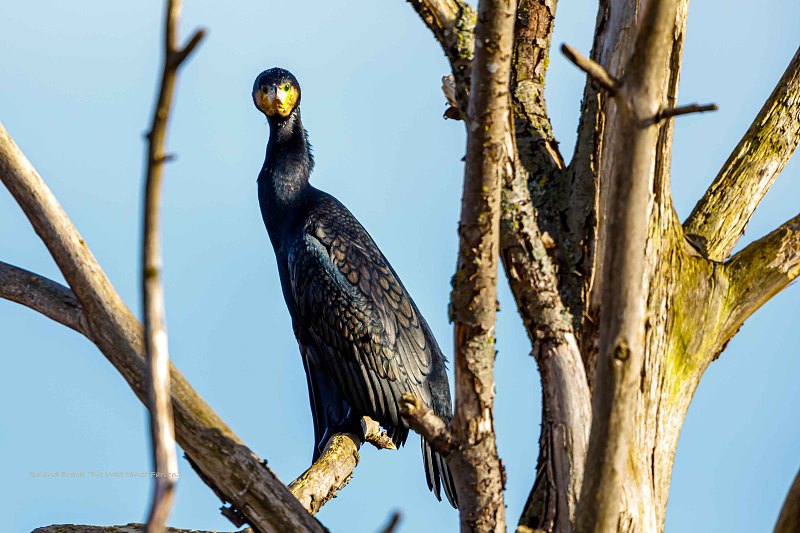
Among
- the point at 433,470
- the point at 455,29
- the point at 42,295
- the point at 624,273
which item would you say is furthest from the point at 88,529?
the point at 624,273

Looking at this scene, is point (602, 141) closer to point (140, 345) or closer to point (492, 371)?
point (492, 371)

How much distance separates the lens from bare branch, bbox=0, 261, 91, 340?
3.45m

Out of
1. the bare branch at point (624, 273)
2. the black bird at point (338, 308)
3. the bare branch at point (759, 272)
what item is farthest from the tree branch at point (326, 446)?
the bare branch at point (759, 272)

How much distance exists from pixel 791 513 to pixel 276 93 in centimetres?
446

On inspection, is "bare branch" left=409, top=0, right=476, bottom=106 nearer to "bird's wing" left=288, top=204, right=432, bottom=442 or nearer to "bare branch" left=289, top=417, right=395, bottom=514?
"bare branch" left=289, top=417, right=395, bottom=514

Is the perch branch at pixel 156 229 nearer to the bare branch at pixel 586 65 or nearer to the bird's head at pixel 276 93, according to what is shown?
the bare branch at pixel 586 65

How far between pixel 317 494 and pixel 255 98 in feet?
8.70

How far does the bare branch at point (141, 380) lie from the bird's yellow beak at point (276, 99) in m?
3.04

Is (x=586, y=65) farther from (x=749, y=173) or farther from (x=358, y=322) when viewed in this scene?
(x=358, y=322)

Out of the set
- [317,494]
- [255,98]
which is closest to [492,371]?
[317,494]

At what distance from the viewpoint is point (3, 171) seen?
3408 mm

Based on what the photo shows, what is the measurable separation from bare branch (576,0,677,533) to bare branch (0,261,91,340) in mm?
1707

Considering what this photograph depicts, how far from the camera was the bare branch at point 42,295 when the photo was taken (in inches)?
136

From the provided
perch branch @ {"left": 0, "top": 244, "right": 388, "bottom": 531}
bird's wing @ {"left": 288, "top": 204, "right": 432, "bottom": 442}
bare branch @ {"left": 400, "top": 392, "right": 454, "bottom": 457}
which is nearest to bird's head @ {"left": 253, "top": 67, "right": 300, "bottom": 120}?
bird's wing @ {"left": 288, "top": 204, "right": 432, "bottom": 442}
